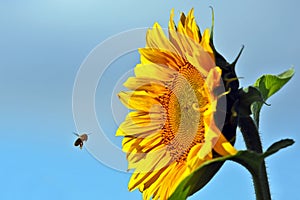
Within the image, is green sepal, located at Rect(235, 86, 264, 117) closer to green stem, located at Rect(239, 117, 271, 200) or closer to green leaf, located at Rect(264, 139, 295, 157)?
green stem, located at Rect(239, 117, 271, 200)

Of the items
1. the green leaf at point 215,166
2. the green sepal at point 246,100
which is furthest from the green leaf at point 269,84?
the green leaf at point 215,166

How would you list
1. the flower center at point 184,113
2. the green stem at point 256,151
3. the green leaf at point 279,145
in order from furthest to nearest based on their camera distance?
the flower center at point 184,113, the green stem at point 256,151, the green leaf at point 279,145

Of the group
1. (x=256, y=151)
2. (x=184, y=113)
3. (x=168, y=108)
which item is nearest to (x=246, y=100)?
(x=256, y=151)

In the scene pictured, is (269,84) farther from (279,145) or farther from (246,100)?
(279,145)

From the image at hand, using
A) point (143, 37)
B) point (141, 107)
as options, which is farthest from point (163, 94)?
point (143, 37)

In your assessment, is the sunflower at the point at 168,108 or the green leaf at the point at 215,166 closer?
the green leaf at the point at 215,166

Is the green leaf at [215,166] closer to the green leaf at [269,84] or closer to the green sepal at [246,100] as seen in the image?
the green sepal at [246,100]

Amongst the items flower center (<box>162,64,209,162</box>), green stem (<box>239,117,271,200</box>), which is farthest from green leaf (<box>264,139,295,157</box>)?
flower center (<box>162,64,209,162</box>)
